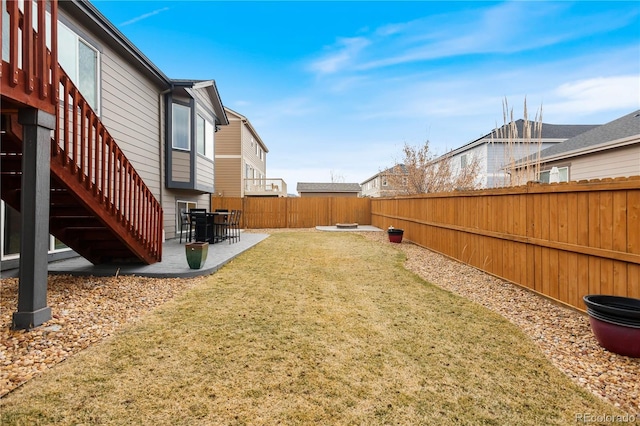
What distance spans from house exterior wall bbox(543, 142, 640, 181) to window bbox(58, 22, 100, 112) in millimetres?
13317

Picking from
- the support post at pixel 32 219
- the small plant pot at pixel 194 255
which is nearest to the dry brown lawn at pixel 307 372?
the support post at pixel 32 219

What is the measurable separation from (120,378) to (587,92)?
17.5 metres

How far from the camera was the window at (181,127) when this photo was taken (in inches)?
385

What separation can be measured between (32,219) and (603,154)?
46.4 feet

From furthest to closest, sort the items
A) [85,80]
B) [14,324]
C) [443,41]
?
1. [443,41]
2. [85,80]
3. [14,324]

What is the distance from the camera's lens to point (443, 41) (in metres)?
11.6

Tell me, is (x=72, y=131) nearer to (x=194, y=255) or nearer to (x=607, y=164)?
(x=194, y=255)

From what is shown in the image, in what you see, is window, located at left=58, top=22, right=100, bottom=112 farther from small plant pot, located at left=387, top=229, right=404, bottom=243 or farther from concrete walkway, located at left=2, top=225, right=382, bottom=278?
small plant pot, located at left=387, top=229, right=404, bottom=243

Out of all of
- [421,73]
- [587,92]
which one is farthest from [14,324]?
[587,92]

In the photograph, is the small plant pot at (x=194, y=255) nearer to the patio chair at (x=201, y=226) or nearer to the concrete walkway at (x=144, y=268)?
the concrete walkway at (x=144, y=268)

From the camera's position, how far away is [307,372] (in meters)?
2.44

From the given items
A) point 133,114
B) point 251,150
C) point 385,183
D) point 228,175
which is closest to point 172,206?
point 133,114

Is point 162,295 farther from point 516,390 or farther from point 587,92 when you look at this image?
point 587,92

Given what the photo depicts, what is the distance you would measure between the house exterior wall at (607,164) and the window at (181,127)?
12.8 metres
